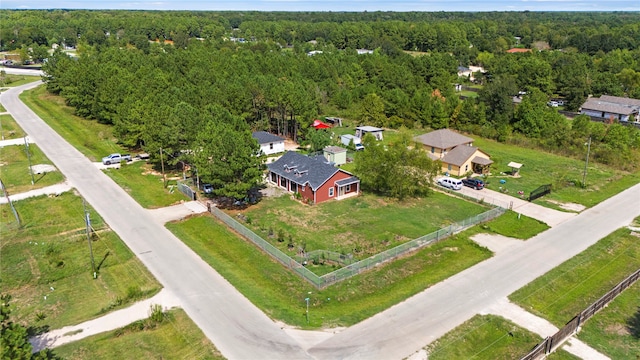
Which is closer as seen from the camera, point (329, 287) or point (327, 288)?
point (327, 288)

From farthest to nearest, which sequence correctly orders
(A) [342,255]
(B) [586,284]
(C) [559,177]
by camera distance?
(C) [559,177], (A) [342,255], (B) [586,284]

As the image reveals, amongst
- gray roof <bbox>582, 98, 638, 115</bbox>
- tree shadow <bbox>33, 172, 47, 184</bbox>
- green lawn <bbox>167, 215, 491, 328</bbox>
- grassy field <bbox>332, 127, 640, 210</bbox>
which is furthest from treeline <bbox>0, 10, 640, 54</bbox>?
green lawn <bbox>167, 215, 491, 328</bbox>

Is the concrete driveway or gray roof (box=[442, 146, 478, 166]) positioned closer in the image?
the concrete driveway

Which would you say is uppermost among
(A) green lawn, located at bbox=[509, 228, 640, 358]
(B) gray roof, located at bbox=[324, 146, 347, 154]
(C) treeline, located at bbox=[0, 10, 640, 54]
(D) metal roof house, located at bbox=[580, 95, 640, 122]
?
(C) treeline, located at bbox=[0, 10, 640, 54]

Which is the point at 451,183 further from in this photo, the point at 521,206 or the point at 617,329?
the point at 617,329

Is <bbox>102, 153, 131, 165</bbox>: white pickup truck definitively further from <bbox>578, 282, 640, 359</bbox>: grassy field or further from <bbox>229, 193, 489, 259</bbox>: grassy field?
<bbox>578, 282, 640, 359</bbox>: grassy field

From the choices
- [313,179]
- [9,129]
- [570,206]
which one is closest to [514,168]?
[570,206]

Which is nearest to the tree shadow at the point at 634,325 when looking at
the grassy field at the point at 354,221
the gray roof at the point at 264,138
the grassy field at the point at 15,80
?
the grassy field at the point at 354,221
